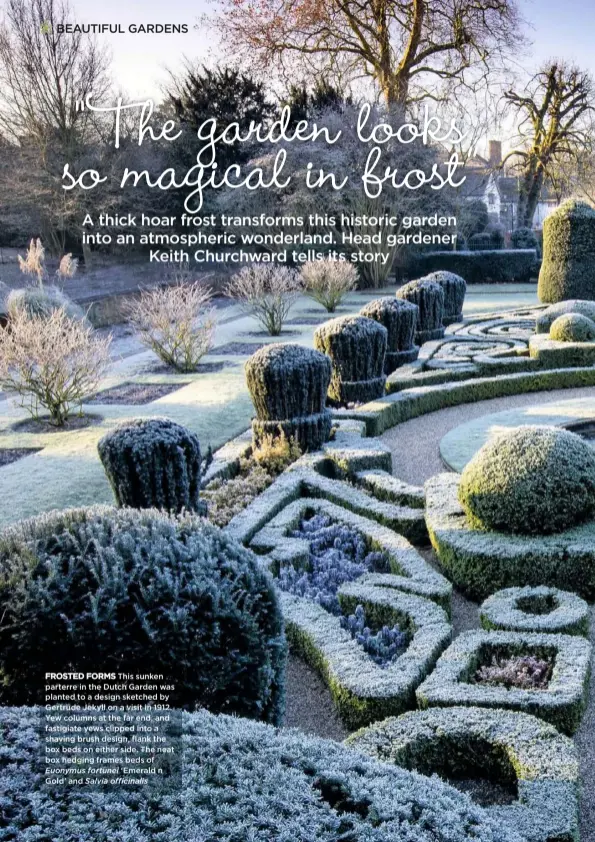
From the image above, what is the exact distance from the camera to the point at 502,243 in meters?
32.8

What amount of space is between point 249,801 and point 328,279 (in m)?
20.9

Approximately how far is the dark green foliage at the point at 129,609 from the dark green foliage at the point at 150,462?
8.54 feet

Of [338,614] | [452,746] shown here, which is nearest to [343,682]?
[452,746]

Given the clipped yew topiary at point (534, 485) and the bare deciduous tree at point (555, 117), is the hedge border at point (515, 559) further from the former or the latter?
A: the bare deciduous tree at point (555, 117)

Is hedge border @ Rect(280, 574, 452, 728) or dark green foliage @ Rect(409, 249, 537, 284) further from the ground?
dark green foliage @ Rect(409, 249, 537, 284)

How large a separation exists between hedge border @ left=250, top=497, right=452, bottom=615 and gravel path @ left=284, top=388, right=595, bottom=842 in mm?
298

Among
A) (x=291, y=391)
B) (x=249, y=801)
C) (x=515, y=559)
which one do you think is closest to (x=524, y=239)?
(x=291, y=391)

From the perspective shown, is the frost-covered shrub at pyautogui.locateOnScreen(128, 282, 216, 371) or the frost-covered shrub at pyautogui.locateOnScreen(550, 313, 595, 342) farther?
the frost-covered shrub at pyautogui.locateOnScreen(128, 282, 216, 371)

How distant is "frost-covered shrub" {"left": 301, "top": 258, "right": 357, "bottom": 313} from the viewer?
70.7 feet

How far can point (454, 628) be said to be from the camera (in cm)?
506

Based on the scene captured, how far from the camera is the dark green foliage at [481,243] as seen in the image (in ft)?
107

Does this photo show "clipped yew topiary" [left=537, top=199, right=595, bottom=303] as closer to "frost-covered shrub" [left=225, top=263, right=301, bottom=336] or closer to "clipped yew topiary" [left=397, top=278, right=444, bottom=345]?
"clipped yew topiary" [left=397, top=278, right=444, bottom=345]

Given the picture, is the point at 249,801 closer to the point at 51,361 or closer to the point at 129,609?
the point at 129,609

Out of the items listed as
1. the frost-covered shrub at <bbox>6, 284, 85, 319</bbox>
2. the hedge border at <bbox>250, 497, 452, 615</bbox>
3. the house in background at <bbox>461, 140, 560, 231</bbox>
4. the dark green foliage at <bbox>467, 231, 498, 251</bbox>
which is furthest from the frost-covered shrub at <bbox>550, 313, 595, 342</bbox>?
the dark green foliage at <bbox>467, 231, 498, 251</bbox>
